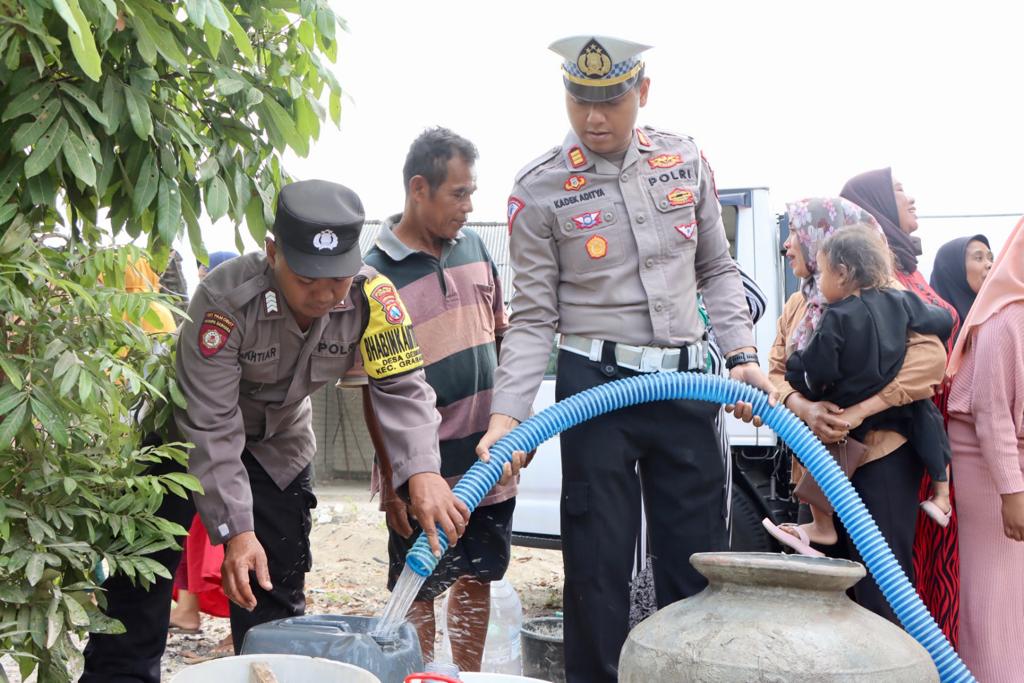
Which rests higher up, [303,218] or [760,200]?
[760,200]

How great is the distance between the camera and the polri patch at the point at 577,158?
3.52 meters

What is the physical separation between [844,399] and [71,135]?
2.89 m

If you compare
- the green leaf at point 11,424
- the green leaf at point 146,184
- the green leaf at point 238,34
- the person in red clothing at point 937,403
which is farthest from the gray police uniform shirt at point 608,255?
the green leaf at point 11,424

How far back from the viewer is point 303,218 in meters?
3.06

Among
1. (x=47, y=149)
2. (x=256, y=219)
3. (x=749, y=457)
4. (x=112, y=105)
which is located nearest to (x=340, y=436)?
(x=749, y=457)

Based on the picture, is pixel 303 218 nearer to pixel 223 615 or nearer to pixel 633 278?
pixel 633 278

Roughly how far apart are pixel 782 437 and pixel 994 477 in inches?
47.2

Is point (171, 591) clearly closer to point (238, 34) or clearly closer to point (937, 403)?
point (238, 34)

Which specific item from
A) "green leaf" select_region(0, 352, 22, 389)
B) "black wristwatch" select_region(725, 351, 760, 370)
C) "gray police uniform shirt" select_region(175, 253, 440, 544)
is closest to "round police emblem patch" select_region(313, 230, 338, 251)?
"gray police uniform shirt" select_region(175, 253, 440, 544)

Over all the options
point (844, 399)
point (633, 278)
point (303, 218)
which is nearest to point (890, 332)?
point (844, 399)

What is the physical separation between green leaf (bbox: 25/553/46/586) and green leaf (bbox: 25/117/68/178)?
0.92 m

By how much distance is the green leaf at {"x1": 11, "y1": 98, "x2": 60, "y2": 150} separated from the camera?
2.53 meters

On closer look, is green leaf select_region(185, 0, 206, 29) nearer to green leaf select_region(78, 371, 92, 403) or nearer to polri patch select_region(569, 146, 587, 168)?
green leaf select_region(78, 371, 92, 403)

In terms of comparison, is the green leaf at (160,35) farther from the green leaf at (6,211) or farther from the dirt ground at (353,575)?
the dirt ground at (353,575)
